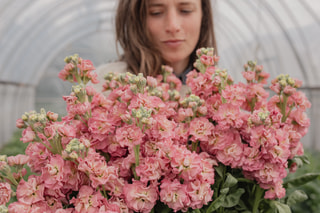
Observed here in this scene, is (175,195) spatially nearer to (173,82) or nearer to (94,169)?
(94,169)

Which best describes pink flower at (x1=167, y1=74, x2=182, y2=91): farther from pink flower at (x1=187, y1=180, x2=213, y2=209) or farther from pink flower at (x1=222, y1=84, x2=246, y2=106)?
pink flower at (x1=187, y1=180, x2=213, y2=209)

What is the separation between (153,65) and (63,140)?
2.25ft

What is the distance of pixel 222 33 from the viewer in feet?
27.6

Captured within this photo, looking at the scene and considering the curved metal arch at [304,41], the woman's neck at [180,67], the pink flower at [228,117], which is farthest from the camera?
the curved metal arch at [304,41]

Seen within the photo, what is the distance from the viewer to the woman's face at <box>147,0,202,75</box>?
3.61 ft

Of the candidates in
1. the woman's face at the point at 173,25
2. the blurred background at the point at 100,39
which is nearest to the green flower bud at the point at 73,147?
the woman's face at the point at 173,25

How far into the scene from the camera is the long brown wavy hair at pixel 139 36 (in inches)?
48.0

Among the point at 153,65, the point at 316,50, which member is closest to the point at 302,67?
the point at 316,50

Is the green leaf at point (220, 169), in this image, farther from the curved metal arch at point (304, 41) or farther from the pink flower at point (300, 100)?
the curved metal arch at point (304, 41)

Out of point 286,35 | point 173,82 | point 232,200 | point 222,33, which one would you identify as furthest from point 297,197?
point 222,33

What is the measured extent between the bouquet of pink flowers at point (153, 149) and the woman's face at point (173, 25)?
1.23 ft

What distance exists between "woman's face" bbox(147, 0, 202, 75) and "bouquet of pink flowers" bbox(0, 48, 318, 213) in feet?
1.23

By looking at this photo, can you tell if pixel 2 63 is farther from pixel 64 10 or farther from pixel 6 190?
pixel 6 190

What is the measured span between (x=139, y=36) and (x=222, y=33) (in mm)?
7509
